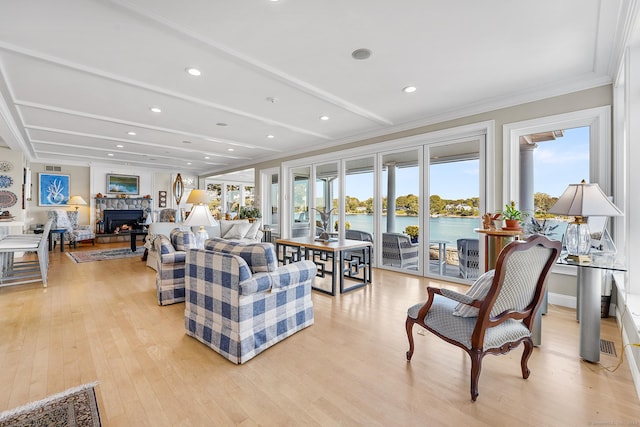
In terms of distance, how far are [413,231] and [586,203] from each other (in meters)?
2.73

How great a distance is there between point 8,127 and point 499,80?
23.9ft

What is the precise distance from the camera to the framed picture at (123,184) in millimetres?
9538

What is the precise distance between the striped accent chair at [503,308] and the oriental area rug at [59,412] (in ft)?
6.83

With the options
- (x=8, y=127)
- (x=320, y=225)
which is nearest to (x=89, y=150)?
(x=8, y=127)

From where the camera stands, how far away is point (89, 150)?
729cm

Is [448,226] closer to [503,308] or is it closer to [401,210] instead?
[401,210]

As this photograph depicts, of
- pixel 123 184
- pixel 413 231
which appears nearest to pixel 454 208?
pixel 413 231

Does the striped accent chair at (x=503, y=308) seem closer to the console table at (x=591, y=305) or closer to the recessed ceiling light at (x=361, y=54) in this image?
the console table at (x=591, y=305)

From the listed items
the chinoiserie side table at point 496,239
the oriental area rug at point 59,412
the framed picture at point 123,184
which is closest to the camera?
the oriental area rug at point 59,412

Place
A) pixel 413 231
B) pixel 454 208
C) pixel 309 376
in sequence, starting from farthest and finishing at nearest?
pixel 413 231, pixel 454 208, pixel 309 376

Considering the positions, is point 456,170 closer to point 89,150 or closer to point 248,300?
point 248,300

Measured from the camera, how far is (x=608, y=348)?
94.0 inches

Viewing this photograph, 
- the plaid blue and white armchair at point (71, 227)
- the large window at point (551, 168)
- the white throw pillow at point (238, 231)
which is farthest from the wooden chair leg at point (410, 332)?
the plaid blue and white armchair at point (71, 227)

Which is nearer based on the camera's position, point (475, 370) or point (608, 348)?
point (475, 370)
